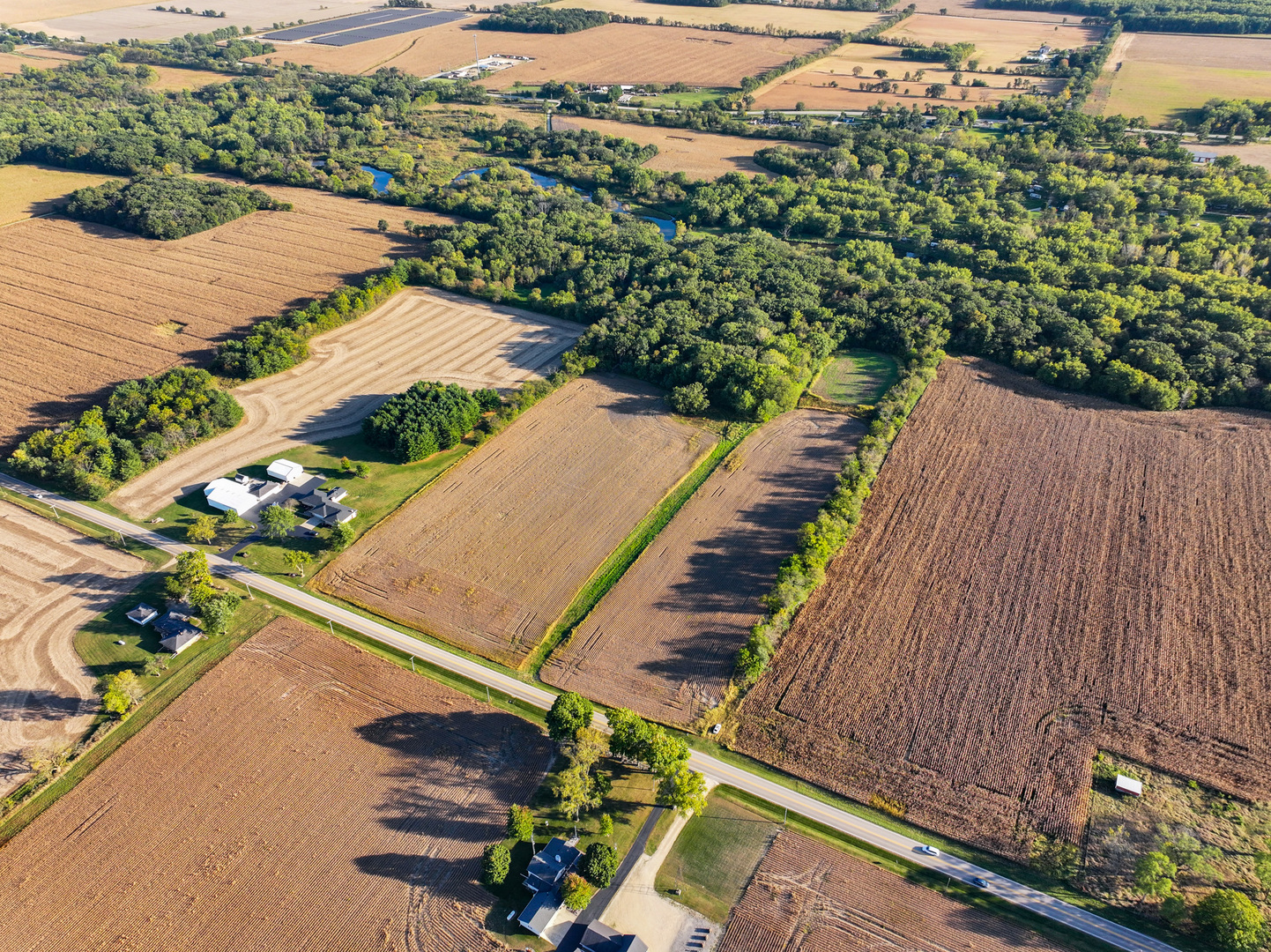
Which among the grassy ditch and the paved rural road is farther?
the grassy ditch

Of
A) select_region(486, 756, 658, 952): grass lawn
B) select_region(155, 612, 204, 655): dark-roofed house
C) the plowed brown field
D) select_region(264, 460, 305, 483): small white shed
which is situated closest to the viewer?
select_region(486, 756, 658, 952): grass lawn

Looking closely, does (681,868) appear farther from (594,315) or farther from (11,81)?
(11,81)

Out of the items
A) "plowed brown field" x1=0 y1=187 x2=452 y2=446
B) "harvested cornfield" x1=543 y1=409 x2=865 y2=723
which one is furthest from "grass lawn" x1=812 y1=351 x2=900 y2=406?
"plowed brown field" x1=0 y1=187 x2=452 y2=446

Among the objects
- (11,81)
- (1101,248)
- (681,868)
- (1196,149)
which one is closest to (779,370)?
(681,868)

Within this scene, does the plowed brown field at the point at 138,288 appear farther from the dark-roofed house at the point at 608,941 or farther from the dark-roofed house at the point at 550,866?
the dark-roofed house at the point at 608,941

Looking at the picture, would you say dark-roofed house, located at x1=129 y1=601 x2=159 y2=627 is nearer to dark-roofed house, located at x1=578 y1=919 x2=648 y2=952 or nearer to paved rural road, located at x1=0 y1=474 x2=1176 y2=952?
paved rural road, located at x1=0 y1=474 x2=1176 y2=952

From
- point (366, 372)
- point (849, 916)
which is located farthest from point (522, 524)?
point (849, 916)

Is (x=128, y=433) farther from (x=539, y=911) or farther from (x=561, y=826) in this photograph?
(x=539, y=911)
